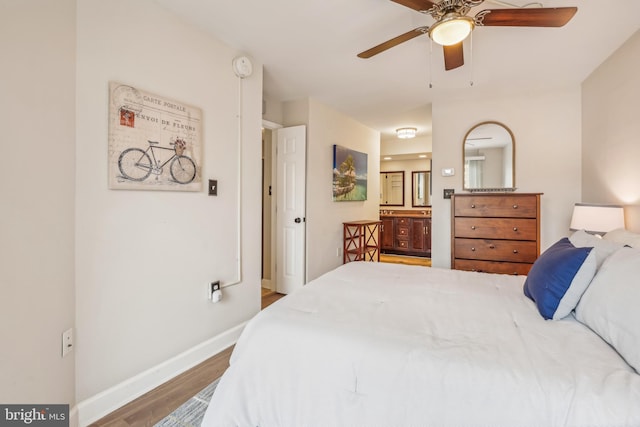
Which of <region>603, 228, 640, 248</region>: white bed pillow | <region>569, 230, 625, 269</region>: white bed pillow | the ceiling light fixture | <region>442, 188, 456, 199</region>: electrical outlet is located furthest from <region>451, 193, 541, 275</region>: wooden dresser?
the ceiling light fixture

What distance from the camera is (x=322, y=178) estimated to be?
150 inches

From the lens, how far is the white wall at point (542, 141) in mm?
3227

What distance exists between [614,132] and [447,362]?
8.94 feet

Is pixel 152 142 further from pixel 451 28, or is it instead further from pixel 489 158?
pixel 489 158

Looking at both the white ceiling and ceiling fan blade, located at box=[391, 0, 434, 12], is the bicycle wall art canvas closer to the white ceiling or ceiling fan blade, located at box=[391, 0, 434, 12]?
the white ceiling

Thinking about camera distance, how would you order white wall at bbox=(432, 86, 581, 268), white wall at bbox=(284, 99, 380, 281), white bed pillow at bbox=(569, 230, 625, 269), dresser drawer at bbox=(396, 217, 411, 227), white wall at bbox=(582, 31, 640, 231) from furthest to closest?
1. dresser drawer at bbox=(396, 217, 411, 227)
2. white wall at bbox=(284, 99, 380, 281)
3. white wall at bbox=(432, 86, 581, 268)
4. white wall at bbox=(582, 31, 640, 231)
5. white bed pillow at bbox=(569, 230, 625, 269)

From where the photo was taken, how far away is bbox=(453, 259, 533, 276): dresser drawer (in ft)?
9.61

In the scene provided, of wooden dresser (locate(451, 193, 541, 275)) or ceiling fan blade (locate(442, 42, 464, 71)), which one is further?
wooden dresser (locate(451, 193, 541, 275))

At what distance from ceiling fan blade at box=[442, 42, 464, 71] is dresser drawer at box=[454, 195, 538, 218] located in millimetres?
1473

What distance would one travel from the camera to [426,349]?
1052 mm

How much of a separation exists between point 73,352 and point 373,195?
4481 millimetres

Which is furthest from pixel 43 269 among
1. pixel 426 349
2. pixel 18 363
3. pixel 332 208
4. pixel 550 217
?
pixel 550 217

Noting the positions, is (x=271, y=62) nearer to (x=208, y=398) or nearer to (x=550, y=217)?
(x=208, y=398)

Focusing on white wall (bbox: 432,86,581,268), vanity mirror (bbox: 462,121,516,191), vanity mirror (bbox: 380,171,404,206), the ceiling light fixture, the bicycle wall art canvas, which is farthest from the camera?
vanity mirror (bbox: 380,171,404,206)
